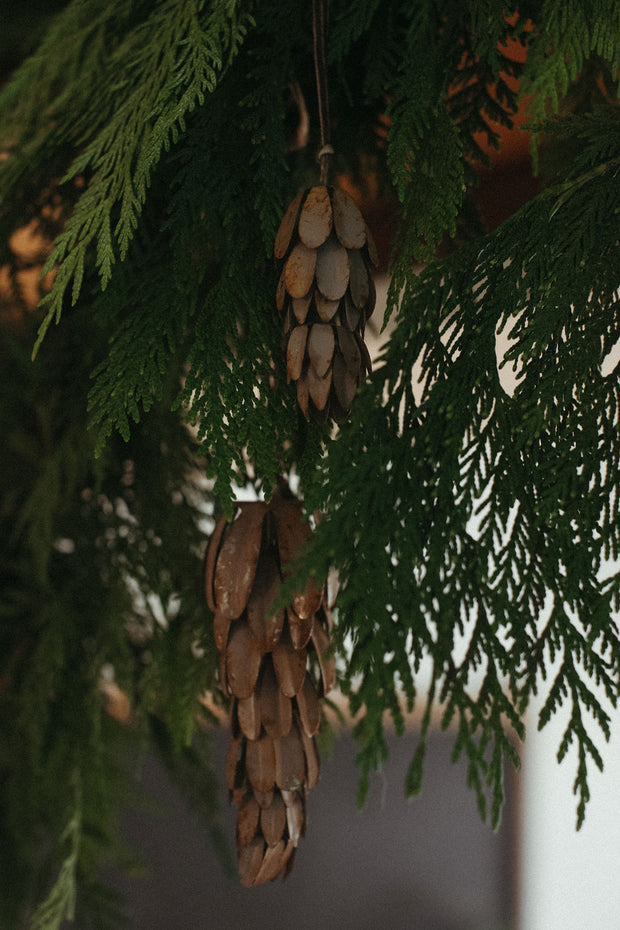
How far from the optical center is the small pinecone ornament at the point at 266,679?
213mm

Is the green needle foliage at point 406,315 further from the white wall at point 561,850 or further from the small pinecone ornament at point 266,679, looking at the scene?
the white wall at point 561,850

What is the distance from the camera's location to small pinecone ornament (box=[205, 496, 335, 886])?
0.21m

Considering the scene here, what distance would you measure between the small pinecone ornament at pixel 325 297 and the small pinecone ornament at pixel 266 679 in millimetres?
50

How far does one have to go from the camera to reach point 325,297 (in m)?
0.19

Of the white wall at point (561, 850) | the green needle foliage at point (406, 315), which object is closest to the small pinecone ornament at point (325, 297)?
the green needle foliage at point (406, 315)

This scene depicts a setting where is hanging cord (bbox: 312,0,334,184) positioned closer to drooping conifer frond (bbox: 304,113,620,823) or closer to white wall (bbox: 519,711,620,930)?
drooping conifer frond (bbox: 304,113,620,823)

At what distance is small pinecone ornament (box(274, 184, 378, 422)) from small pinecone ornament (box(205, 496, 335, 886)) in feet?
0.16

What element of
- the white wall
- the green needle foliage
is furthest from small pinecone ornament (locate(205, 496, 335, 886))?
the white wall

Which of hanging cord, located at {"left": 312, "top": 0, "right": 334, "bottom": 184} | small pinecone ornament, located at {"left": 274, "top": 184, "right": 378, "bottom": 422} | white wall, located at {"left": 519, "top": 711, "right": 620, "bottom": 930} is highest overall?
hanging cord, located at {"left": 312, "top": 0, "right": 334, "bottom": 184}

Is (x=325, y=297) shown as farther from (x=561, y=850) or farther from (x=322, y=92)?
(x=561, y=850)

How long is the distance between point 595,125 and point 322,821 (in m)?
1.24

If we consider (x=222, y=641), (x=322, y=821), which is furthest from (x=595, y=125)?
(x=322, y=821)

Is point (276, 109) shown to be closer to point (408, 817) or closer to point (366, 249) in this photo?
point (366, 249)

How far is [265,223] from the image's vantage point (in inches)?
8.5
